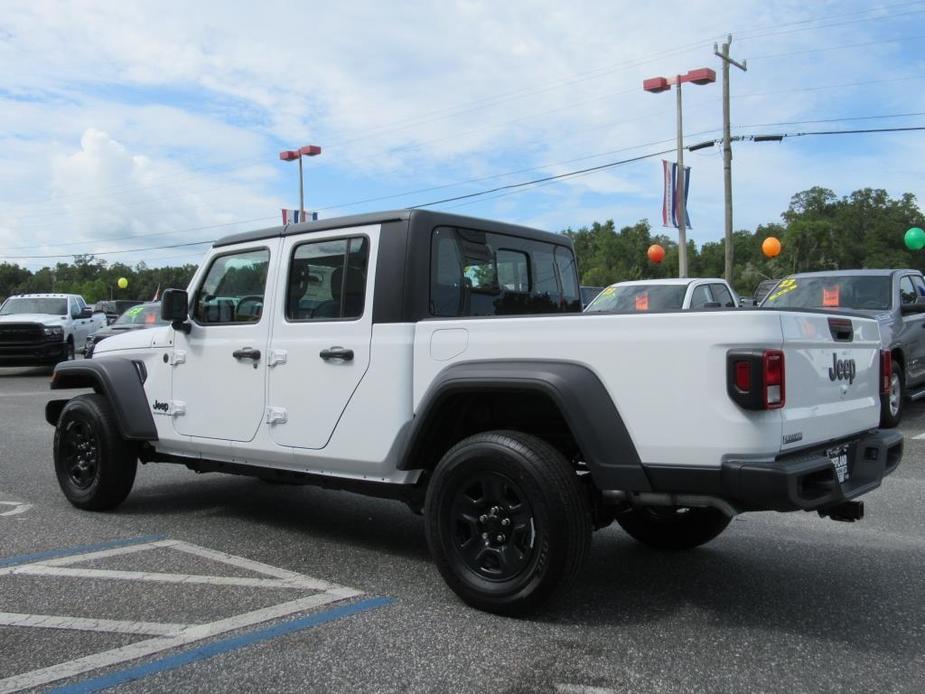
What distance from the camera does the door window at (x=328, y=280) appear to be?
4.39m

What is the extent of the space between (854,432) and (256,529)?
3.67 m

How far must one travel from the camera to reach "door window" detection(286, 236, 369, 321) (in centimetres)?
439

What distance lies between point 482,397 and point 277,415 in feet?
4.43

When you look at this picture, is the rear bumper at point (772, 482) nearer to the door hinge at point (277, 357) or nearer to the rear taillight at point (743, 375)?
the rear taillight at point (743, 375)

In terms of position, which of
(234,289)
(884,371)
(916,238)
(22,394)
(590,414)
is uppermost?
(916,238)

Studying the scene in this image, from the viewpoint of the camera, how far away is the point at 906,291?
10.6 m

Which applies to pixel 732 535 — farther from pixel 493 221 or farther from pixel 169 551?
pixel 169 551

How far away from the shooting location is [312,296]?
183 inches

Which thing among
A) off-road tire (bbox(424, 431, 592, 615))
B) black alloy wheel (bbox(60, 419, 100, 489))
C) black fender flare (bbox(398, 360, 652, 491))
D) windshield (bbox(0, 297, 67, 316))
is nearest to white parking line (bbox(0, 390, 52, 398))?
windshield (bbox(0, 297, 67, 316))

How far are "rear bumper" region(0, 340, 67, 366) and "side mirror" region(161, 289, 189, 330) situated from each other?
15094 millimetres

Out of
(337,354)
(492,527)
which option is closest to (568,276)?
(337,354)

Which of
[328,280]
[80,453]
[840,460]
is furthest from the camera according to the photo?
[80,453]

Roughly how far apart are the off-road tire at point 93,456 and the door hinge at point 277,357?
5.39ft

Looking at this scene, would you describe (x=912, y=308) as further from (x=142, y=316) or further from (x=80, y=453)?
(x=142, y=316)
